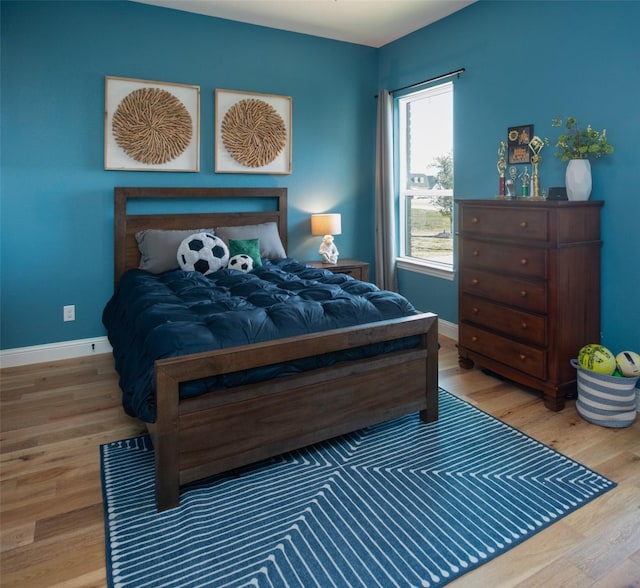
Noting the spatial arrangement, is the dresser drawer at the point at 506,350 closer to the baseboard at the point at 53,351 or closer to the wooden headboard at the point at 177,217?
the wooden headboard at the point at 177,217

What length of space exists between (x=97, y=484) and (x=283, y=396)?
892 millimetres

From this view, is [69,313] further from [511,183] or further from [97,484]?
[511,183]

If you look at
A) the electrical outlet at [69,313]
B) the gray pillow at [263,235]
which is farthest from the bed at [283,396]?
the gray pillow at [263,235]

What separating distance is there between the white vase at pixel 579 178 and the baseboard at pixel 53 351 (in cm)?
346

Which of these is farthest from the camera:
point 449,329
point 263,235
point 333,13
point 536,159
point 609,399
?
point 449,329

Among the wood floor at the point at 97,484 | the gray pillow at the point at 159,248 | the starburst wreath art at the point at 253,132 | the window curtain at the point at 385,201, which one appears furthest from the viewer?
the window curtain at the point at 385,201

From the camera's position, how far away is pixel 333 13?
154 inches

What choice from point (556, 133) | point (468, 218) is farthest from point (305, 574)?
point (556, 133)

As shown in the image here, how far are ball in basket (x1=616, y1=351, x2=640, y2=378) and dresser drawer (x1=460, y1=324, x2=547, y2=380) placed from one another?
38 cm

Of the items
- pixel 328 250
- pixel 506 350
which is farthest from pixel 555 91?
pixel 328 250

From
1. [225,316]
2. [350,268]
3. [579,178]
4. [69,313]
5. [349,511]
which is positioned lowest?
[349,511]

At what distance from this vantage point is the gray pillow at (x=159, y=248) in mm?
3615

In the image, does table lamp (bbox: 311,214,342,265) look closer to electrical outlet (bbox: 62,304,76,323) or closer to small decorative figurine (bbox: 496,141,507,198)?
small decorative figurine (bbox: 496,141,507,198)

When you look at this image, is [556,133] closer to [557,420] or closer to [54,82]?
[557,420]
